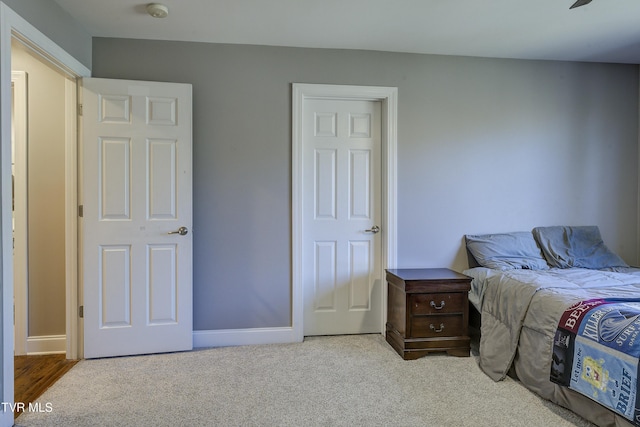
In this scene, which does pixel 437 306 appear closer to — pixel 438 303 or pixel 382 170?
pixel 438 303

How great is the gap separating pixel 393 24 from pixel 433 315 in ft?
6.89

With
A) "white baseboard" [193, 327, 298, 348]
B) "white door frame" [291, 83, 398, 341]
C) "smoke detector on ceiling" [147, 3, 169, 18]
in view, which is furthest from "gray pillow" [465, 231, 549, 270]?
"smoke detector on ceiling" [147, 3, 169, 18]

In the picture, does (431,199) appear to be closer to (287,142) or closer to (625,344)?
(287,142)

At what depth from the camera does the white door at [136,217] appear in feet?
8.89

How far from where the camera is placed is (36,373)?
2537mm

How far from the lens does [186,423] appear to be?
194 centimetres

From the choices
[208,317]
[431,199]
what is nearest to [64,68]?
[208,317]

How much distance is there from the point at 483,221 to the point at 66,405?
10.6 ft

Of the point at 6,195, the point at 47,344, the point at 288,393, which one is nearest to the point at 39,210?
the point at 47,344

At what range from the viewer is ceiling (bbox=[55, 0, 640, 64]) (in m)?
2.42

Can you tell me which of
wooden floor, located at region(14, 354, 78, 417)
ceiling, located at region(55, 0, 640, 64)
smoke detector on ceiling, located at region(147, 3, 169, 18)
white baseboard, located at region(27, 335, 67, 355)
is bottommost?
wooden floor, located at region(14, 354, 78, 417)

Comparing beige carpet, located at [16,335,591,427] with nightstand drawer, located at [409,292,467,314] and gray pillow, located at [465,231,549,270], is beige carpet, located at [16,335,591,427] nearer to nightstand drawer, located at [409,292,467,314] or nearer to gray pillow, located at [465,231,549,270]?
nightstand drawer, located at [409,292,467,314]

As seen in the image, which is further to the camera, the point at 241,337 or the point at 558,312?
the point at 241,337

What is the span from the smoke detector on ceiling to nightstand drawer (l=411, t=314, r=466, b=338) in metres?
2.67
